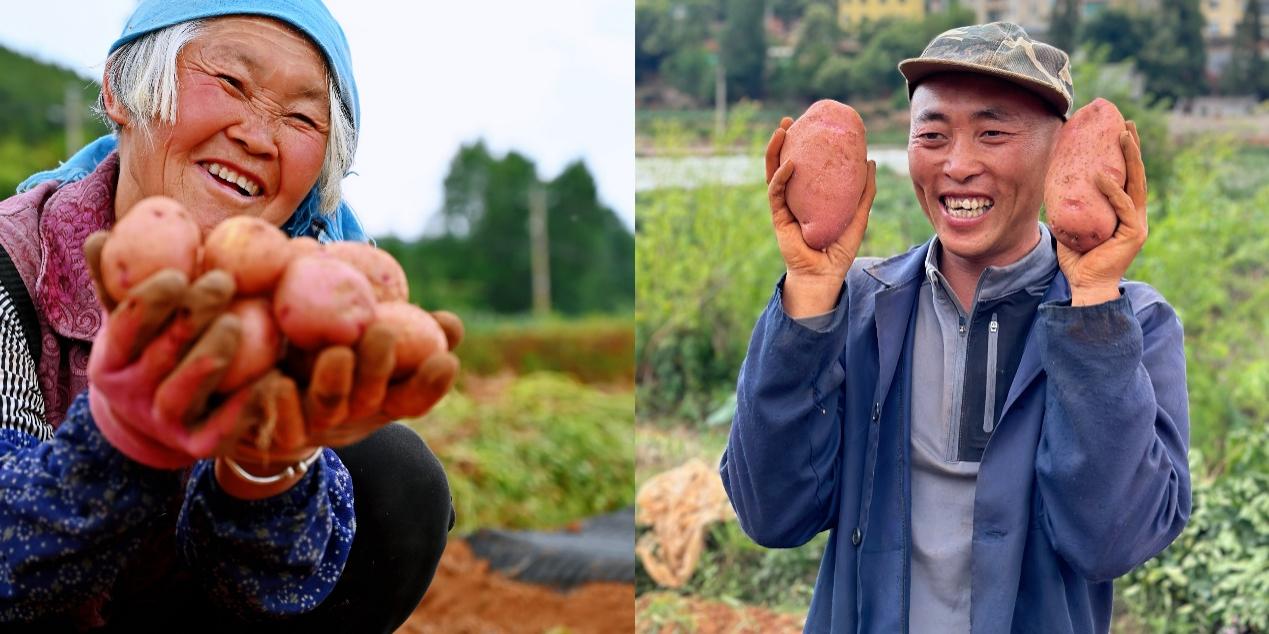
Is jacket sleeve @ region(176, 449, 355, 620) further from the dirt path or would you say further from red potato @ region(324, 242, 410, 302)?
the dirt path

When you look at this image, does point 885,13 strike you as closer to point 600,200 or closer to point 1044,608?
point 1044,608

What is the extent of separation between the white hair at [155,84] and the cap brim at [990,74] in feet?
2.96

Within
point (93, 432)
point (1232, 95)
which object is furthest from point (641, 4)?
point (93, 432)

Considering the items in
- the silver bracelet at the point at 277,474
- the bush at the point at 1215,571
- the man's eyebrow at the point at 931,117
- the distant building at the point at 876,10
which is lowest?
the bush at the point at 1215,571

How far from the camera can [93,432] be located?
1421 mm

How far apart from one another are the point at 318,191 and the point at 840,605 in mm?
1083

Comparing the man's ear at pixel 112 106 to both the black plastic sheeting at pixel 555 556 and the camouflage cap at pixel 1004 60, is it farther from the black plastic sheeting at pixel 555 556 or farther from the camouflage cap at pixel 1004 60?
the black plastic sheeting at pixel 555 556

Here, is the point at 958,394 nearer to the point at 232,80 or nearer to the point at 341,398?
the point at 341,398

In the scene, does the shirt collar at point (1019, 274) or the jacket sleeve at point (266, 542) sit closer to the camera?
the jacket sleeve at point (266, 542)

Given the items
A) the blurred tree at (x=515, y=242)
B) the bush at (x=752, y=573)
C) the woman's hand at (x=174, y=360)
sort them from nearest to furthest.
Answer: the woman's hand at (x=174, y=360), the bush at (x=752, y=573), the blurred tree at (x=515, y=242)

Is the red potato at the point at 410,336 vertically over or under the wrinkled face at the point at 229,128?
under

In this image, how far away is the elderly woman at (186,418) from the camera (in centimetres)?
144

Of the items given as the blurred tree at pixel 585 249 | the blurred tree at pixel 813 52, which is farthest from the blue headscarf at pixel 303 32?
the blurred tree at pixel 585 249

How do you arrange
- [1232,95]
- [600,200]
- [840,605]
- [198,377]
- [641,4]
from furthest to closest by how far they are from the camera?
[600,200] < [641,4] < [1232,95] < [840,605] < [198,377]
